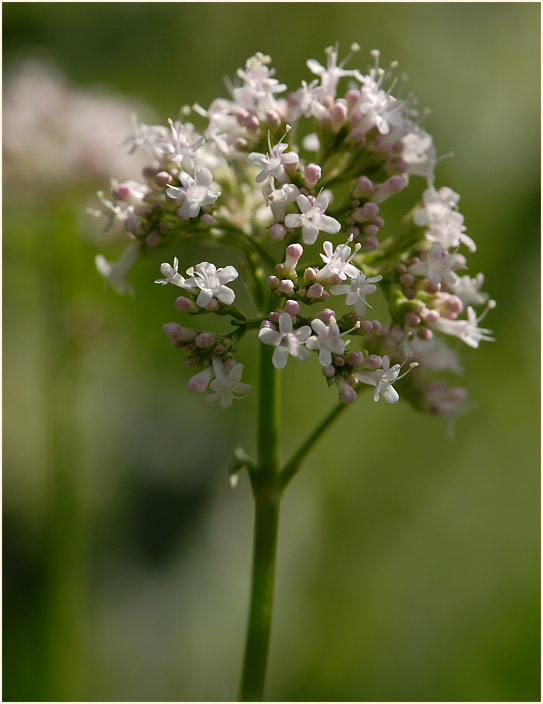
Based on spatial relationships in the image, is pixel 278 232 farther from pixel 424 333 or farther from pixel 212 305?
pixel 424 333

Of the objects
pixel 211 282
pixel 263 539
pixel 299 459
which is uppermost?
pixel 211 282

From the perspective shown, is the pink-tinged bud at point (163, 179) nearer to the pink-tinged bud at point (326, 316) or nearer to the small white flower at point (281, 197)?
the small white flower at point (281, 197)

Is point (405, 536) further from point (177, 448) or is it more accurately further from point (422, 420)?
point (177, 448)

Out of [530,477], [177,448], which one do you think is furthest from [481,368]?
[177,448]

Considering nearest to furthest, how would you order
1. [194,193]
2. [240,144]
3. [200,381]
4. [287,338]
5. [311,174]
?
[287,338] < [200,381] < [311,174] < [194,193] < [240,144]

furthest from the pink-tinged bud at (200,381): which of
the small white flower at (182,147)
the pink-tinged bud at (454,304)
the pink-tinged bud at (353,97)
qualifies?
the pink-tinged bud at (353,97)

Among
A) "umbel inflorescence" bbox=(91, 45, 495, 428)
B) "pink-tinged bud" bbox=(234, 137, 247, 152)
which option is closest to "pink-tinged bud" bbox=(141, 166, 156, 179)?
"umbel inflorescence" bbox=(91, 45, 495, 428)

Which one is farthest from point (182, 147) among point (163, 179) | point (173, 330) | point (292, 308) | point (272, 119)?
point (292, 308)
